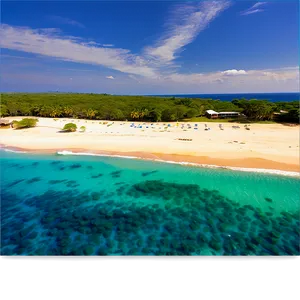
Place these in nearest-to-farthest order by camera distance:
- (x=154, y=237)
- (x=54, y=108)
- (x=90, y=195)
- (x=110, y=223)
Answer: (x=154, y=237) → (x=110, y=223) → (x=90, y=195) → (x=54, y=108)

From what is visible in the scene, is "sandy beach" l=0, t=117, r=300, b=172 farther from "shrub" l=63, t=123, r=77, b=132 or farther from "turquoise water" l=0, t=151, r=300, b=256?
"turquoise water" l=0, t=151, r=300, b=256

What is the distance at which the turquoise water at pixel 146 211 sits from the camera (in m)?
8.64

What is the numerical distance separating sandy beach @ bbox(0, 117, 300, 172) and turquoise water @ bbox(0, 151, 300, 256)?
2415 mm

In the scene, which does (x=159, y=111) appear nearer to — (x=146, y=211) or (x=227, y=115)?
(x=227, y=115)

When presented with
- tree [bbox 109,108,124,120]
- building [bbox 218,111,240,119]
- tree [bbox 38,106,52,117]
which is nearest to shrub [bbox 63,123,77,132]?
tree [bbox 109,108,124,120]

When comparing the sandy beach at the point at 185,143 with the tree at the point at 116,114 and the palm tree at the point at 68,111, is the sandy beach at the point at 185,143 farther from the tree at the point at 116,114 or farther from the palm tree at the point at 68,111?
the palm tree at the point at 68,111

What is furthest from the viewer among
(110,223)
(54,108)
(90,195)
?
(54,108)

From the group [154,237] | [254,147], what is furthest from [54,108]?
[154,237]

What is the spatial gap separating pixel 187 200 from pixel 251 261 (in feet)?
38.3

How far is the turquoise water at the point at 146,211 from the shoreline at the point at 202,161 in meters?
0.88

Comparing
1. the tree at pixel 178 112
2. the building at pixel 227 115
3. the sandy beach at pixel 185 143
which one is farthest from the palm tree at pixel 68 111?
the building at pixel 227 115

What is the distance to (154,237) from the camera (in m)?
9.20
